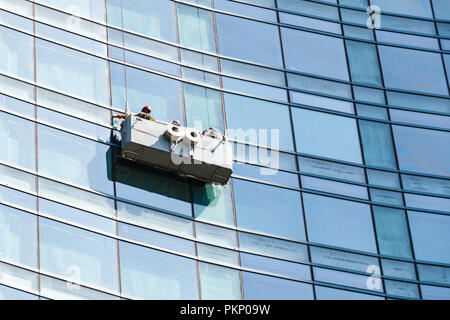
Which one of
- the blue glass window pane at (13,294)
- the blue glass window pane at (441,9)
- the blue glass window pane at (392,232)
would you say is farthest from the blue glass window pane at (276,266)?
the blue glass window pane at (441,9)

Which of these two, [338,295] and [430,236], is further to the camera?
[430,236]

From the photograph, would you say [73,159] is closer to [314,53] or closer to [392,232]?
[392,232]

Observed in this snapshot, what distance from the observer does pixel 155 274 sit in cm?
3550

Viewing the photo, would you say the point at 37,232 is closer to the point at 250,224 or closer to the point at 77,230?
the point at 77,230

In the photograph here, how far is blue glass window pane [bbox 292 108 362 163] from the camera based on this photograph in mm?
40688

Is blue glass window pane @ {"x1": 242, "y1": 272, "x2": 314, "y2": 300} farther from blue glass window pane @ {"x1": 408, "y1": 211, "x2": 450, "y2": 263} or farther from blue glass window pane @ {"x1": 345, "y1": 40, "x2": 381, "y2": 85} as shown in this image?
blue glass window pane @ {"x1": 345, "y1": 40, "x2": 381, "y2": 85}

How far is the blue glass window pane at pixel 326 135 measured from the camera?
40.7m

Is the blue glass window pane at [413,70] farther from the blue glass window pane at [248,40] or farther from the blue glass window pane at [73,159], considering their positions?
the blue glass window pane at [73,159]

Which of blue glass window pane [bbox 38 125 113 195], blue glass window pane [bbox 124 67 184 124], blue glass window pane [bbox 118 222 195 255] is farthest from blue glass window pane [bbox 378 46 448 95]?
blue glass window pane [bbox 38 125 113 195]

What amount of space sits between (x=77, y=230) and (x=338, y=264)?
8.29 metres

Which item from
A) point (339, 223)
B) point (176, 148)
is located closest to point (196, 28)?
point (176, 148)

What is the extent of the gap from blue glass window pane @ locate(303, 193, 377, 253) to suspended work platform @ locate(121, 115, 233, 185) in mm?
3482

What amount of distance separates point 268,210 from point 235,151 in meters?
2.18

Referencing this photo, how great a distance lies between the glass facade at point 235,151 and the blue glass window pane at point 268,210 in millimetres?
53
